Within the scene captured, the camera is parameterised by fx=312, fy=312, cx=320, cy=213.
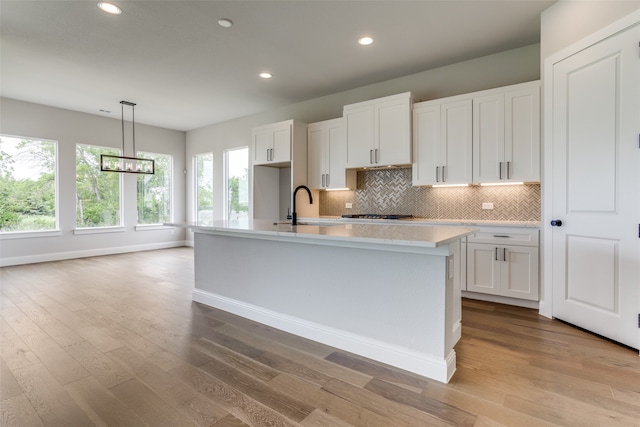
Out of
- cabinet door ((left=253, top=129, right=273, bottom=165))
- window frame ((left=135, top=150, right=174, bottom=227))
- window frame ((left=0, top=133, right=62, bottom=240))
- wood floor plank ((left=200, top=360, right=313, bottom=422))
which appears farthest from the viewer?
window frame ((left=135, top=150, right=174, bottom=227))

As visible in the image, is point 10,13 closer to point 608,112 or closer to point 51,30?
point 51,30

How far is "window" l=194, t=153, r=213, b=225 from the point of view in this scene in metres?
7.52

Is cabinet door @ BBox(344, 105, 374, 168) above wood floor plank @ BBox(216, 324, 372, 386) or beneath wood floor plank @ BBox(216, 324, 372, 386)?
above

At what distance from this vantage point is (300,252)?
258cm

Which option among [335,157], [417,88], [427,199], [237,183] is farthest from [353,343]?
[237,183]

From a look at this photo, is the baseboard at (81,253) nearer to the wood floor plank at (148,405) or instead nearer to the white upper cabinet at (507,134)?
the wood floor plank at (148,405)

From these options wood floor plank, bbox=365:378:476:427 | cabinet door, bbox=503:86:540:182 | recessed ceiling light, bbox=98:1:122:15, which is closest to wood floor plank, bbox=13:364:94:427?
wood floor plank, bbox=365:378:476:427

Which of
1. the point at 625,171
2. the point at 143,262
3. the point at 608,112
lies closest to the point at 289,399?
the point at 625,171

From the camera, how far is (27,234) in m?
5.69

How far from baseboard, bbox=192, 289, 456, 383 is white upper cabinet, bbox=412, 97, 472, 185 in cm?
241

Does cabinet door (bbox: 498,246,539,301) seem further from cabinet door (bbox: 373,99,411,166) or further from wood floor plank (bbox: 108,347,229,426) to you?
wood floor plank (bbox: 108,347,229,426)

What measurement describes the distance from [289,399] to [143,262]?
5.19 meters

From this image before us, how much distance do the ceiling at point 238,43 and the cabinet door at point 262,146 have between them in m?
0.72

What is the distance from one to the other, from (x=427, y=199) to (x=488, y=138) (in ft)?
3.62
